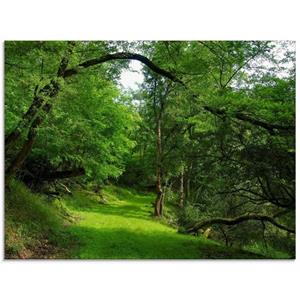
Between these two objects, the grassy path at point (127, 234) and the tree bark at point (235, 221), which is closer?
the grassy path at point (127, 234)

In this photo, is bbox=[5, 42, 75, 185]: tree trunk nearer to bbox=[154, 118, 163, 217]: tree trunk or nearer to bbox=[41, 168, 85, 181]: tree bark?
bbox=[41, 168, 85, 181]: tree bark

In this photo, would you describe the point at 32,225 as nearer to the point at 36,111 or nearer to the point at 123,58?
the point at 36,111

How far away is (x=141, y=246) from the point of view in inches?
195

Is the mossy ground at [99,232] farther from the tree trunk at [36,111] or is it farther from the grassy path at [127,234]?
the tree trunk at [36,111]

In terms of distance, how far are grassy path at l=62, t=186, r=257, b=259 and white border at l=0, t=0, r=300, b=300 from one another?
0.40 feet

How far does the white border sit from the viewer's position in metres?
4.65

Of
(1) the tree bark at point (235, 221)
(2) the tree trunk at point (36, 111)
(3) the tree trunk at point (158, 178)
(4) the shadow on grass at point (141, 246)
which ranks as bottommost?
(4) the shadow on grass at point (141, 246)

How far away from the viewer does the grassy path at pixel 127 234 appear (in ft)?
16.1

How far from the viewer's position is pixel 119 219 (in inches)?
203
